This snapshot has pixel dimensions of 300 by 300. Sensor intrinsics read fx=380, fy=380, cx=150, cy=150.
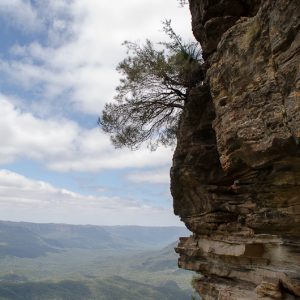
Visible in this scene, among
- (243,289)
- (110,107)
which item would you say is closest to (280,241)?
(243,289)

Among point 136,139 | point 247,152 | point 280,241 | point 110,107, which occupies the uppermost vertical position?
point 110,107

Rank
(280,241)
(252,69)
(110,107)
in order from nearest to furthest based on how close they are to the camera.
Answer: (252,69)
(280,241)
(110,107)

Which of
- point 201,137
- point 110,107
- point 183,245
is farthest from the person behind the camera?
point 110,107

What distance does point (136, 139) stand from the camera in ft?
78.3

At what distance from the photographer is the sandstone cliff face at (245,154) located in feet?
38.1

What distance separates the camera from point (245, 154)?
43.5 ft

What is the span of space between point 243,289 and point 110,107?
1313 cm

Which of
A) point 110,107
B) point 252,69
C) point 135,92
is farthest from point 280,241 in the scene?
point 110,107

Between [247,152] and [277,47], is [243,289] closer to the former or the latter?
[247,152]

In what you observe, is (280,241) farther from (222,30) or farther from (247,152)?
(222,30)

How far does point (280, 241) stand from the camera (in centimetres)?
1373

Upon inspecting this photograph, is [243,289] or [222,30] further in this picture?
[222,30]

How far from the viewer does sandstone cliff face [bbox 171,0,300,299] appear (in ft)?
38.1

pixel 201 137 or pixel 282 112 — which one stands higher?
pixel 201 137
